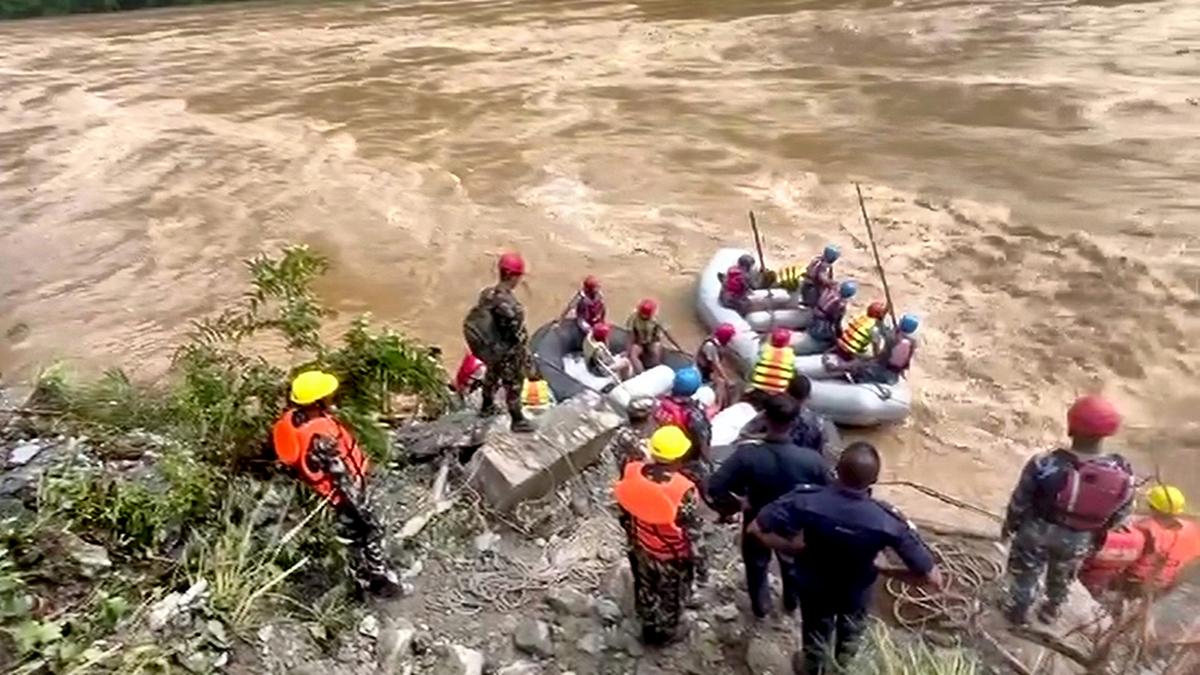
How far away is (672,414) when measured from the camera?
554cm

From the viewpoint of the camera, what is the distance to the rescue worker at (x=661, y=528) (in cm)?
451

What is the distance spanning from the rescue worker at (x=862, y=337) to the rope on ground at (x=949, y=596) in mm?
3797

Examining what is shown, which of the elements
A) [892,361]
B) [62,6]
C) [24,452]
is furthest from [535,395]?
[62,6]

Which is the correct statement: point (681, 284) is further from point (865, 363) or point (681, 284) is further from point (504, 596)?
point (504, 596)

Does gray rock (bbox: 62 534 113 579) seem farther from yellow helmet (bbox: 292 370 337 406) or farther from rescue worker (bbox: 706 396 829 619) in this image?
rescue worker (bbox: 706 396 829 619)

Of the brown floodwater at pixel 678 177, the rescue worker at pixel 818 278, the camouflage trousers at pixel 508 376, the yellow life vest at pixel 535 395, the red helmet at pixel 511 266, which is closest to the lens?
the red helmet at pixel 511 266

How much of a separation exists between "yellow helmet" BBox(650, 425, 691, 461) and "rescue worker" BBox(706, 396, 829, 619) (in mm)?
281

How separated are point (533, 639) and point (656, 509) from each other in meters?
0.85

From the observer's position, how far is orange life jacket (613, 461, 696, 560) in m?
4.50

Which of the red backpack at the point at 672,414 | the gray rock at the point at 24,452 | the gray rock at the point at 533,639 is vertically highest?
the gray rock at the point at 24,452

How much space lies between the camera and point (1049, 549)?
484cm

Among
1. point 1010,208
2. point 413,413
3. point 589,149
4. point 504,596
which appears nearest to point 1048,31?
point 1010,208

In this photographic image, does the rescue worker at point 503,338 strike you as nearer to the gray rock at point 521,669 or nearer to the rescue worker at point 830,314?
the gray rock at point 521,669

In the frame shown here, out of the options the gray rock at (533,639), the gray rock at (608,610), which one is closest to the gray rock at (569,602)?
the gray rock at (608,610)
